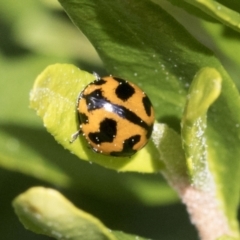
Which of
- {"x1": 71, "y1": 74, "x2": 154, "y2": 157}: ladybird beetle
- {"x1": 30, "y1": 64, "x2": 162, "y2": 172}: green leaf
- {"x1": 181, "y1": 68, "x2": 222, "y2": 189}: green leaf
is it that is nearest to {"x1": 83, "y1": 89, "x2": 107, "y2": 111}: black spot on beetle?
{"x1": 71, "y1": 74, "x2": 154, "y2": 157}: ladybird beetle

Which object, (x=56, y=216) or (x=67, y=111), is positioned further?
(x=67, y=111)

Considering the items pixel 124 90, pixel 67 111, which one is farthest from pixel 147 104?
pixel 67 111

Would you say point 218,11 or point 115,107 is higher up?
point 218,11

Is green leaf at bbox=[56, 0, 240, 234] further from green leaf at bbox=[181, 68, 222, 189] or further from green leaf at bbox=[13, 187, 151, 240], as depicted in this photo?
green leaf at bbox=[13, 187, 151, 240]

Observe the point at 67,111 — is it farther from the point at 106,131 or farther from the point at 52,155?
the point at 52,155

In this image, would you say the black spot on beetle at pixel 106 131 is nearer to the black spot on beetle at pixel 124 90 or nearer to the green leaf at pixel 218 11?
the black spot on beetle at pixel 124 90

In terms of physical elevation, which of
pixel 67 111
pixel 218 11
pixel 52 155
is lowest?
pixel 52 155

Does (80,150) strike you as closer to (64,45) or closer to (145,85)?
(145,85)

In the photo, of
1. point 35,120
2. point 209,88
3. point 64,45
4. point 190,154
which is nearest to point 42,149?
point 35,120
